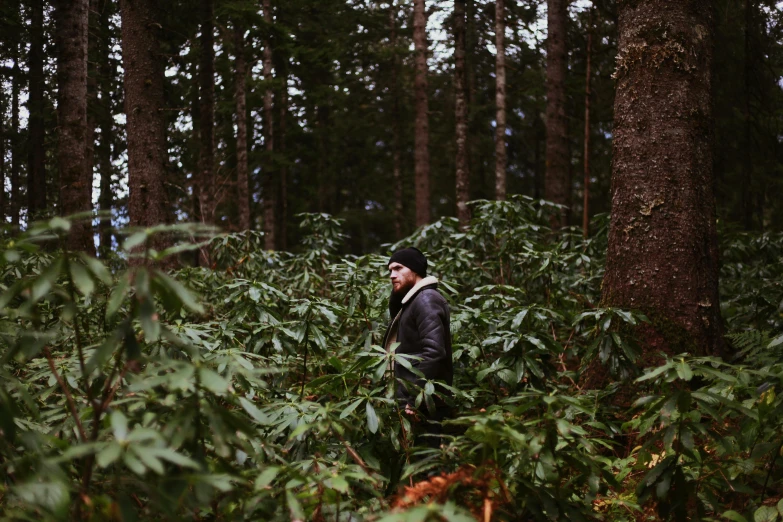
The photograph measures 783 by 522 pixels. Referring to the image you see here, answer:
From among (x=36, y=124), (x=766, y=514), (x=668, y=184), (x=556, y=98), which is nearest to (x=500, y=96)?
(x=556, y=98)

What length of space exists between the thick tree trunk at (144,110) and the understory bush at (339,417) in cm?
134

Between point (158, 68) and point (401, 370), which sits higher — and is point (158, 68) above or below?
above

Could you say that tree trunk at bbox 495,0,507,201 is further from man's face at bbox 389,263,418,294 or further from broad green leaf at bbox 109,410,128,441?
broad green leaf at bbox 109,410,128,441

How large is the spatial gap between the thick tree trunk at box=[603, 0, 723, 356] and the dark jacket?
1.58 metres

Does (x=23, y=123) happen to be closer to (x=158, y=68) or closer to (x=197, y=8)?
(x=197, y=8)

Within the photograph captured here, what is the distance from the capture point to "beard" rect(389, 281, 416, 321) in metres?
5.12

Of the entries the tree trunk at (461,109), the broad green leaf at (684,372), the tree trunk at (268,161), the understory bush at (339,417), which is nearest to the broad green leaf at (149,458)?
the understory bush at (339,417)

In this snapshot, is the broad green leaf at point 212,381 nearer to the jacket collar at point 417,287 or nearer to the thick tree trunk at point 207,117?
the jacket collar at point 417,287

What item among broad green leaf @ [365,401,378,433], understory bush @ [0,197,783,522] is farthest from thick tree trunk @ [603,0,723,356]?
broad green leaf @ [365,401,378,433]

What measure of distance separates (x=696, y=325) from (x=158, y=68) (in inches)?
291

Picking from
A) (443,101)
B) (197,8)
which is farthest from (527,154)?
(197,8)

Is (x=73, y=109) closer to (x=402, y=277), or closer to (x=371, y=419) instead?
(x=402, y=277)

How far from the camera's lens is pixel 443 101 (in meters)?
28.4

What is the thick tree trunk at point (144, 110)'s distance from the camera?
26.7ft
